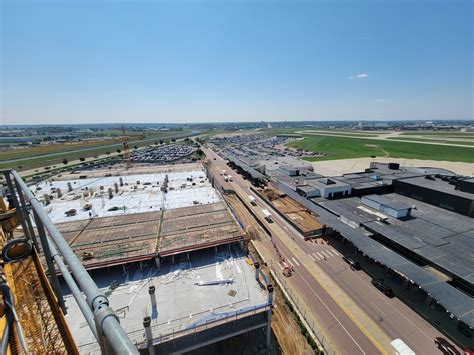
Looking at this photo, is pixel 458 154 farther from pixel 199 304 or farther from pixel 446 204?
pixel 199 304

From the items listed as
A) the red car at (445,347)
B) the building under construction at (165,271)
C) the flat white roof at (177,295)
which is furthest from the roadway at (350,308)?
the flat white roof at (177,295)

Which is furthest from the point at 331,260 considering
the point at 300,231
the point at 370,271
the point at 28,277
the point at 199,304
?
the point at 28,277

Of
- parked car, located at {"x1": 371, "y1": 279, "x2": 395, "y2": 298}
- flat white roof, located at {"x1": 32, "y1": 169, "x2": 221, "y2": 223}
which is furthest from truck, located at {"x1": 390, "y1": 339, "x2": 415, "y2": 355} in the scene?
flat white roof, located at {"x1": 32, "y1": 169, "x2": 221, "y2": 223}

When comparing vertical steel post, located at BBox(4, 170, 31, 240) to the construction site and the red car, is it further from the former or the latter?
the red car

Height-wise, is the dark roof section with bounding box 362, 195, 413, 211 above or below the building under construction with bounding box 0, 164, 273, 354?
above

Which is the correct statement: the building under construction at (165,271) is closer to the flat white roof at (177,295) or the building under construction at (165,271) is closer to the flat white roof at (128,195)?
the flat white roof at (177,295)

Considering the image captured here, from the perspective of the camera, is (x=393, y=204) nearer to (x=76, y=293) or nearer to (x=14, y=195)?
(x=76, y=293)
